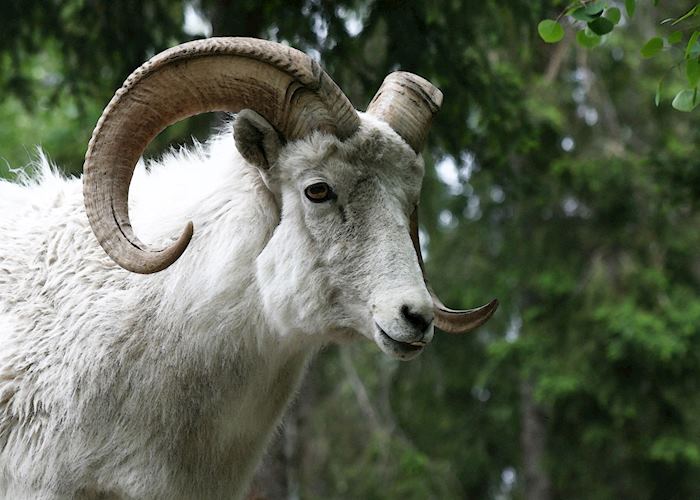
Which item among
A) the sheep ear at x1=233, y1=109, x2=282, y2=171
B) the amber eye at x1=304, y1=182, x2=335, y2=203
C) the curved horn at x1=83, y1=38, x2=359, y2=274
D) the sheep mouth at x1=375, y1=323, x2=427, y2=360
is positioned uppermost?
the curved horn at x1=83, y1=38, x2=359, y2=274

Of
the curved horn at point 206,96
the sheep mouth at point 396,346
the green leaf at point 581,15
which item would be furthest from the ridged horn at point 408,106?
the sheep mouth at point 396,346

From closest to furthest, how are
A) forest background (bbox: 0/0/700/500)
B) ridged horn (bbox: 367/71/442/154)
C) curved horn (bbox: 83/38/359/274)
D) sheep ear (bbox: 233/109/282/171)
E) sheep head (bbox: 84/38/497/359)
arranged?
1. sheep head (bbox: 84/38/497/359)
2. curved horn (bbox: 83/38/359/274)
3. sheep ear (bbox: 233/109/282/171)
4. ridged horn (bbox: 367/71/442/154)
5. forest background (bbox: 0/0/700/500)

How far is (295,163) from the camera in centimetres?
568

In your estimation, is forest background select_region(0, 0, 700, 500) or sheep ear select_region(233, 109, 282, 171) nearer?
sheep ear select_region(233, 109, 282, 171)

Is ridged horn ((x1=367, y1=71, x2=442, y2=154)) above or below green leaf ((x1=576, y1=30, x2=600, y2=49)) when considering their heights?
above

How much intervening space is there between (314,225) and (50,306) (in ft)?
5.11

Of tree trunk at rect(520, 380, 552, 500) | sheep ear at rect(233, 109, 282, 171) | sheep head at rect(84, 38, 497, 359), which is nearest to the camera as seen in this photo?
sheep head at rect(84, 38, 497, 359)

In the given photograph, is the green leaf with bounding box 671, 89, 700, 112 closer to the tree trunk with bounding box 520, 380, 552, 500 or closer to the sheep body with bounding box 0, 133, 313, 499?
the sheep body with bounding box 0, 133, 313, 499

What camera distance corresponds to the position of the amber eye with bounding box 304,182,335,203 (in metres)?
5.61

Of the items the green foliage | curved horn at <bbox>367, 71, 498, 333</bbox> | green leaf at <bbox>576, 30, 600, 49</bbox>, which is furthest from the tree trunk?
the green foliage

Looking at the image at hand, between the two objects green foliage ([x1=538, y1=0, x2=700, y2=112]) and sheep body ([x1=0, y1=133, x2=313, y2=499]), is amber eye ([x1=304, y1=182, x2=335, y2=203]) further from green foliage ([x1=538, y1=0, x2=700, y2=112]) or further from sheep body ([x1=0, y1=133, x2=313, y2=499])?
green foliage ([x1=538, y1=0, x2=700, y2=112])

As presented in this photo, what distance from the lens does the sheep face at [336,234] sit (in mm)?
→ 5469

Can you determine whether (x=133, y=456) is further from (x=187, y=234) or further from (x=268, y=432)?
(x=187, y=234)

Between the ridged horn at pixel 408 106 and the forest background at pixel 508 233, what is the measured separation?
2.68 meters
